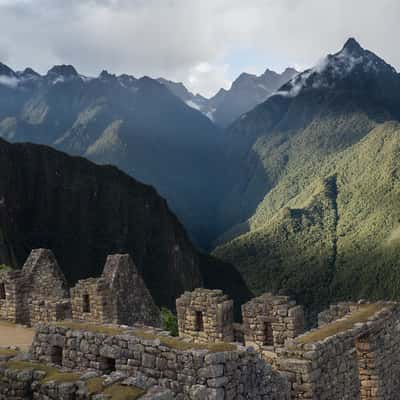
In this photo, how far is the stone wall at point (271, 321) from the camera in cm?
1121

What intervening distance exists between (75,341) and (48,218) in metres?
105

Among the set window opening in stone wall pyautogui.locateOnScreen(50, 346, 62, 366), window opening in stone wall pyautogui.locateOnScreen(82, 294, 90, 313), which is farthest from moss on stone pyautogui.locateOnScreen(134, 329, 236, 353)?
window opening in stone wall pyautogui.locateOnScreen(82, 294, 90, 313)

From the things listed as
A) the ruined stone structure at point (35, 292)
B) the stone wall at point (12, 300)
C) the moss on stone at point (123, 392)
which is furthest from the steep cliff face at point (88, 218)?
the moss on stone at point (123, 392)

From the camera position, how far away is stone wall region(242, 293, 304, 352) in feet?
36.8

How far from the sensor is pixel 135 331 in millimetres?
8906

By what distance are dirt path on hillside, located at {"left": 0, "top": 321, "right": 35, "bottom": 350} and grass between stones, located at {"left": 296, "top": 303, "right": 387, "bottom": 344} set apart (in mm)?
7713

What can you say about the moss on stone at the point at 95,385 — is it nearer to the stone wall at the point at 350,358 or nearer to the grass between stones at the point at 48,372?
the grass between stones at the point at 48,372

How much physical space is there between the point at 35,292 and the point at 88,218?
104 m

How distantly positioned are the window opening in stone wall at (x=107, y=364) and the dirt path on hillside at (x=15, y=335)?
19.8ft

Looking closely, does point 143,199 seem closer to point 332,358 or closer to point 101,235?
point 101,235

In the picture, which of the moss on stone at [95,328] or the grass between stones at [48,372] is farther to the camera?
the moss on stone at [95,328]

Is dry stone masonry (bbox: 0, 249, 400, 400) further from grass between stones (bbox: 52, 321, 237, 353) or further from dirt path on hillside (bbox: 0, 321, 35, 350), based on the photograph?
dirt path on hillside (bbox: 0, 321, 35, 350)

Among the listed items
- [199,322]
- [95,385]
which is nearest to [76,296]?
[199,322]

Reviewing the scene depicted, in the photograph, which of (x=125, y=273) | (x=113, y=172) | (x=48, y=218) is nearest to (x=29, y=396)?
(x=125, y=273)
